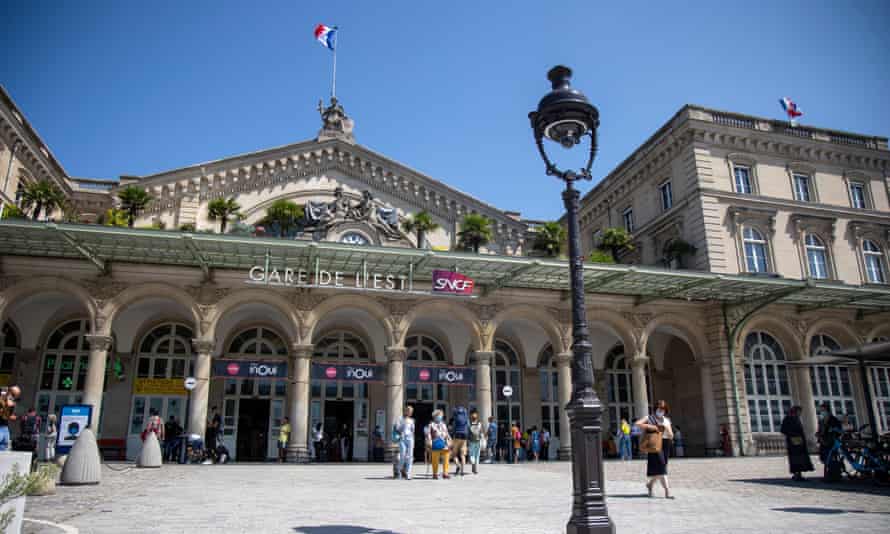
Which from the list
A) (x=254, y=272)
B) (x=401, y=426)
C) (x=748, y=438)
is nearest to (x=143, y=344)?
(x=254, y=272)

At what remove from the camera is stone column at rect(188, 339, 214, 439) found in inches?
816

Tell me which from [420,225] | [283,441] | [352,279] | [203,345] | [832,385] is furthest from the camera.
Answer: [832,385]

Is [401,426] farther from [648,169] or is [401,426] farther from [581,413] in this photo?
[648,169]

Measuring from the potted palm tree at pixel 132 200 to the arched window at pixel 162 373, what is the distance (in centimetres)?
467

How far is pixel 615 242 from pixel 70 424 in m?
22.6

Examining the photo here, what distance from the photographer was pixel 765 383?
27.3m

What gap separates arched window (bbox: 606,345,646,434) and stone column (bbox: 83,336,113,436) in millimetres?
21549

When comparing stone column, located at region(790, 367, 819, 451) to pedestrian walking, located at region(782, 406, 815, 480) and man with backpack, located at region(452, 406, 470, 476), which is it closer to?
pedestrian walking, located at region(782, 406, 815, 480)

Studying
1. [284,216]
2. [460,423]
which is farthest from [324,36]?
[460,423]

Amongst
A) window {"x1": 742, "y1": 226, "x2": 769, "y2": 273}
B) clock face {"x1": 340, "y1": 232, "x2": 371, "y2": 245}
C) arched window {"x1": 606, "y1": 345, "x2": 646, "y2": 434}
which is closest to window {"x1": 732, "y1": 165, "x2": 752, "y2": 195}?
window {"x1": 742, "y1": 226, "x2": 769, "y2": 273}

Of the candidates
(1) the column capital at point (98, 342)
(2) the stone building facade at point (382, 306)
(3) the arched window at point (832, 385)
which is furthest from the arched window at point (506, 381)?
(1) the column capital at point (98, 342)

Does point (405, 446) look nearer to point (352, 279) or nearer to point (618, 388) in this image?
point (352, 279)

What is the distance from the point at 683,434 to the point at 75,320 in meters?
27.1

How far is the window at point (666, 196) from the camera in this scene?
3044 cm
